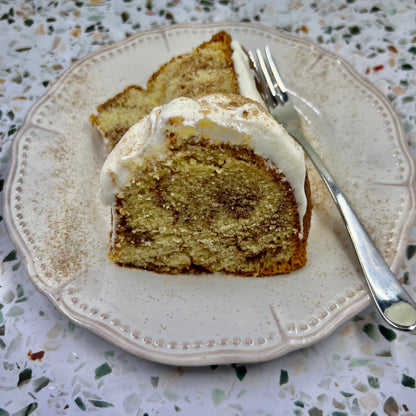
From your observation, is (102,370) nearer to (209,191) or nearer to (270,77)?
(209,191)

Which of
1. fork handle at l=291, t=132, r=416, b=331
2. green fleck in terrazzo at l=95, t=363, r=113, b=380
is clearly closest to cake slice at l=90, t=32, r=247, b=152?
fork handle at l=291, t=132, r=416, b=331

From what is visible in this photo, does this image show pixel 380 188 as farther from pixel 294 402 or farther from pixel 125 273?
pixel 125 273

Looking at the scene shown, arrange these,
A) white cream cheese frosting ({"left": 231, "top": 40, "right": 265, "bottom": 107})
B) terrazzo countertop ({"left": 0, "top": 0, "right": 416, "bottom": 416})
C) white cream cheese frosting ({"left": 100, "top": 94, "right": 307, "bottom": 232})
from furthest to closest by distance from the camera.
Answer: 1. white cream cheese frosting ({"left": 231, "top": 40, "right": 265, "bottom": 107})
2. terrazzo countertop ({"left": 0, "top": 0, "right": 416, "bottom": 416})
3. white cream cheese frosting ({"left": 100, "top": 94, "right": 307, "bottom": 232})

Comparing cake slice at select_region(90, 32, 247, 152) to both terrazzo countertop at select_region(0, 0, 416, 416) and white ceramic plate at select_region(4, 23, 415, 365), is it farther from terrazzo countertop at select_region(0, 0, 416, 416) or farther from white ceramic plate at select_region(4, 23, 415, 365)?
terrazzo countertop at select_region(0, 0, 416, 416)

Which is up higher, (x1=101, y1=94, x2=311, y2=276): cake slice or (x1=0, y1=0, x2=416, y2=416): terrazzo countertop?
(x1=101, y1=94, x2=311, y2=276): cake slice

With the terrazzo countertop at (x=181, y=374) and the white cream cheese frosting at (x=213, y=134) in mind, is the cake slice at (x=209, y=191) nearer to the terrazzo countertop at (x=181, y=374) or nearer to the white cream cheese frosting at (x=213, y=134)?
the white cream cheese frosting at (x=213, y=134)

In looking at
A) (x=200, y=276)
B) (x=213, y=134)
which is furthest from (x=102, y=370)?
(x=213, y=134)

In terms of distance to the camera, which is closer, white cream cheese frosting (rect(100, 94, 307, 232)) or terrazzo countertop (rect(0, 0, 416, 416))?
white cream cheese frosting (rect(100, 94, 307, 232))
